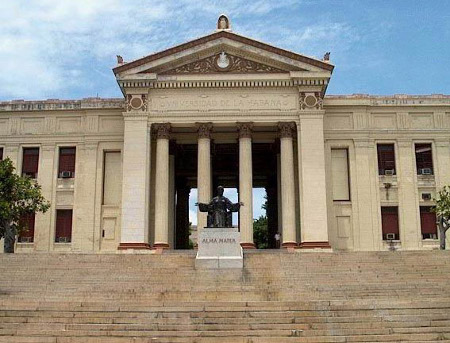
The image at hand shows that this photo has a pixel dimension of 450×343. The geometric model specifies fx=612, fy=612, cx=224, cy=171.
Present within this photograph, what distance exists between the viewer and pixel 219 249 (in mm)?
27219

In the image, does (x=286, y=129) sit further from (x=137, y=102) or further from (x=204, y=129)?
(x=137, y=102)

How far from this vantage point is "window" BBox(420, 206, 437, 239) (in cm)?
3975

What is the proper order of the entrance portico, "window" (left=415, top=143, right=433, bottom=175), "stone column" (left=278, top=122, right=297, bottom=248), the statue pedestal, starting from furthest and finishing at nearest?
"window" (left=415, top=143, right=433, bottom=175) < the entrance portico < "stone column" (left=278, top=122, right=297, bottom=248) < the statue pedestal

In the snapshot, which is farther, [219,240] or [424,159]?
[424,159]

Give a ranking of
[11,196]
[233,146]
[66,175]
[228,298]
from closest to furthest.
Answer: [228,298]
[11,196]
[66,175]
[233,146]

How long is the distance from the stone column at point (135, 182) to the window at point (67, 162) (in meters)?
5.25

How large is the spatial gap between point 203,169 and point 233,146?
712 centimetres

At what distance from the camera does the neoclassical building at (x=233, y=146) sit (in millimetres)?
36825

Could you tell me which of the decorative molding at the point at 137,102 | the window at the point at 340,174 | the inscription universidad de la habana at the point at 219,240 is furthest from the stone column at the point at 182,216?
the inscription universidad de la habana at the point at 219,240

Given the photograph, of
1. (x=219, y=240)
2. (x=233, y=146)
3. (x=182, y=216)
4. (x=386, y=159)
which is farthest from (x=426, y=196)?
(x=219, y=240)

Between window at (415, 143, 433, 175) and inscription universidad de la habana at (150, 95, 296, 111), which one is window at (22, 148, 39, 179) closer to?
inscription universidad de la habana at (150, 95, 296, 111)

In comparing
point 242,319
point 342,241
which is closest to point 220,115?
point 342,241

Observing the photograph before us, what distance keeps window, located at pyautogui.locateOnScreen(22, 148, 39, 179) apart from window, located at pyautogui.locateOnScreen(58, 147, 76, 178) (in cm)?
163

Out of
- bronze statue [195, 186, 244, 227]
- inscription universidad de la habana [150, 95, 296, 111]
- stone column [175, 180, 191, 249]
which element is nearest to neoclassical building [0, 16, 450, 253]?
inscription universidad de la habana [150, 95, 296, 111]
